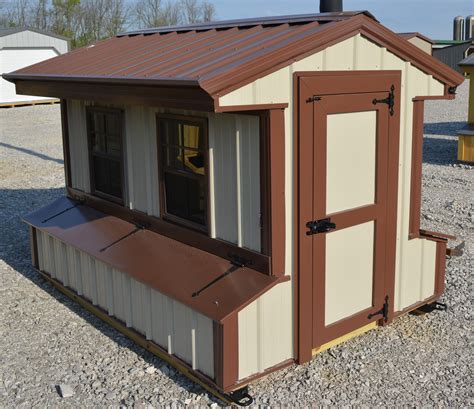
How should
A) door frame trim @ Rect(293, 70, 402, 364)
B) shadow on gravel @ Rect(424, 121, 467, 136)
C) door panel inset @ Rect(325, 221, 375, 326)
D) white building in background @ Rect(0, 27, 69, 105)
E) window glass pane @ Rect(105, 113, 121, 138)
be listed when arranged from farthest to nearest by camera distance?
white building in background @ Rect(0, 27, 69, 105) → shadow on gravel @ Rect(424, 121, 467, 136) → window glass pane @ Rect(105, 113, 121, 138) → door panel inset @ Rect(325, 221, 375, 326) → door frame trim @ Rect(293, 70, 402, 364)

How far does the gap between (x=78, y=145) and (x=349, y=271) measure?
3380 mm

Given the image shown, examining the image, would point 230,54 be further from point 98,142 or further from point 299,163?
point 98,142

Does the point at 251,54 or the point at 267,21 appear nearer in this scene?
the point at 251,54

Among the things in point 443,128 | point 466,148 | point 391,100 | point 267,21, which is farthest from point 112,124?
point 443,128

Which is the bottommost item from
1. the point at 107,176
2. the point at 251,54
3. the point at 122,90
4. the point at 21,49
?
the point at 107,176

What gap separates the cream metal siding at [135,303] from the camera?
4.65m

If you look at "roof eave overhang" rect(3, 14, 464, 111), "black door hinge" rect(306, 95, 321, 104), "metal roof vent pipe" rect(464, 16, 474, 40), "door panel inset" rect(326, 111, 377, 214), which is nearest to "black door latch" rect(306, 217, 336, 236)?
"door panel inset" rect(326, 111, 377, 214)

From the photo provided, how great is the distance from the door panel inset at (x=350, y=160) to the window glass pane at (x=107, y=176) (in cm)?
233

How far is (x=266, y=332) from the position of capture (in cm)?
462

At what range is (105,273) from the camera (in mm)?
5859

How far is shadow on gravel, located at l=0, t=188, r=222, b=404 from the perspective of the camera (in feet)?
16.9

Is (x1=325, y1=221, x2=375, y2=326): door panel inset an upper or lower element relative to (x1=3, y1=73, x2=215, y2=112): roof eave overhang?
lower

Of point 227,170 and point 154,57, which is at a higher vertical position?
point 154,57

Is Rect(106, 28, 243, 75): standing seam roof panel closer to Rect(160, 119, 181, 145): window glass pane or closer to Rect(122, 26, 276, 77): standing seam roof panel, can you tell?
Rect(122, 26, 276, 77): standing seam roof panel
